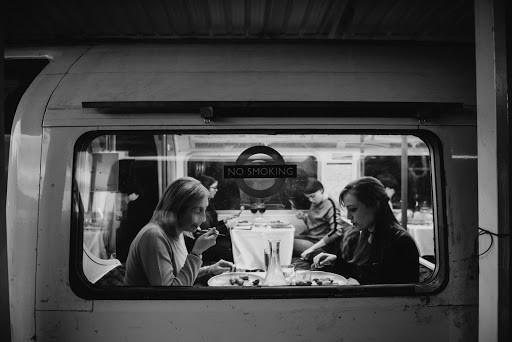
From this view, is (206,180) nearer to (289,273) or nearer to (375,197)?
(289,273)

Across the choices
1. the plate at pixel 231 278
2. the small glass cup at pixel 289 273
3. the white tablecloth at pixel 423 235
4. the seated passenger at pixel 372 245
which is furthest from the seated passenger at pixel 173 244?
the white tablecloth at pixel 423 235

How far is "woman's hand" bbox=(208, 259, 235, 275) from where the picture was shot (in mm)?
2779

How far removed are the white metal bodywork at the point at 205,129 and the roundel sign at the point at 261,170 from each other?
0.22 meters

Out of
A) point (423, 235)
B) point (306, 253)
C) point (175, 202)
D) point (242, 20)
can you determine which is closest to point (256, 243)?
point (306, 253)

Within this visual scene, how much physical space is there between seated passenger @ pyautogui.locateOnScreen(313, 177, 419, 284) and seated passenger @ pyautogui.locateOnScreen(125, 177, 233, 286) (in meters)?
0.90

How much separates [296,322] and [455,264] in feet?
3.55

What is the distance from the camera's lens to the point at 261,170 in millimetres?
2494

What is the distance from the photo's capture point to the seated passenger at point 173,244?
256cm

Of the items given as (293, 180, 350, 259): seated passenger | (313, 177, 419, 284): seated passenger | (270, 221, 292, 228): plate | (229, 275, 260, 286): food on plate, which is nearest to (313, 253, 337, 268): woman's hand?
(313, 177, 419, 284): seated passenger

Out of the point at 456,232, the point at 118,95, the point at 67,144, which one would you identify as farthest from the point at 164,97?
the point at 456,232

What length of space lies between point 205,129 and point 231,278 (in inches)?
41.0

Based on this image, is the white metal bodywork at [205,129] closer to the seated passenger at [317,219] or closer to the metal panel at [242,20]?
the metal panel at [242,20]

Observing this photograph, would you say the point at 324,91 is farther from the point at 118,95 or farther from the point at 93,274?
A: the point at 93,274

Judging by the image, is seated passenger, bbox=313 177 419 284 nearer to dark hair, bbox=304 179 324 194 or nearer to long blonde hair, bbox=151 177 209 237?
dark hair, bbox=304 179 324 194
